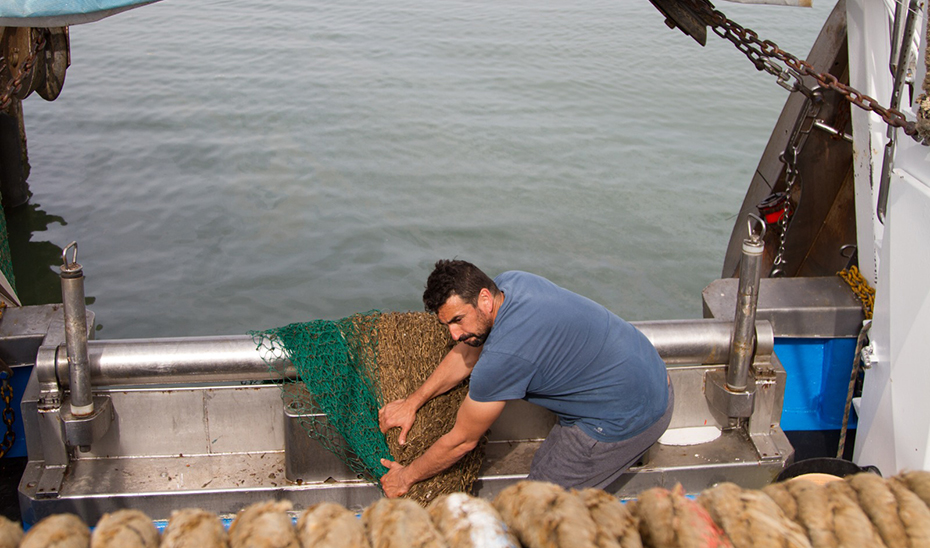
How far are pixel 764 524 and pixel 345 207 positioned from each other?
800 centimetres

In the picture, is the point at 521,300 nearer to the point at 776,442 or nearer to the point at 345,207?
the point at 776,442

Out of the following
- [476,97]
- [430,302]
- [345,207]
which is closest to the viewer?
[430,302]

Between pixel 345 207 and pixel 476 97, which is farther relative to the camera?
pixel 476 97

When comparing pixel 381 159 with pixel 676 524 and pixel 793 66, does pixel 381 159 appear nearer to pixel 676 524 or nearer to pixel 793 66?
pixel 793 66

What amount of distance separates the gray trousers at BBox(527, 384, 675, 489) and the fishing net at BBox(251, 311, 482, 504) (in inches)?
12.3

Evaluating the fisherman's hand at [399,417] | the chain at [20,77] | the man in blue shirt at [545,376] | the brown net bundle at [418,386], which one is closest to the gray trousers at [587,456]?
the man in blue shirt at [545,376]

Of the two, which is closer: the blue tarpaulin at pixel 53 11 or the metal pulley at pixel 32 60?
the blue tarpaulin at pixel 53 11

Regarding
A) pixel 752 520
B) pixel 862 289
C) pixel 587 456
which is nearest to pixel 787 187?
pixel 862 289

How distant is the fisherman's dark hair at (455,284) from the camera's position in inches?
117

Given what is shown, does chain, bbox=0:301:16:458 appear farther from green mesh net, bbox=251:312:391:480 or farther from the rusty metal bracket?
the rusty metal bracket

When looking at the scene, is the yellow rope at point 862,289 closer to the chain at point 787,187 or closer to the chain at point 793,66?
the chain at point 787,187

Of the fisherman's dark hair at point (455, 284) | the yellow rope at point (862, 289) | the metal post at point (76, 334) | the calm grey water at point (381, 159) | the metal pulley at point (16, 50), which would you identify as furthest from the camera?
the calm grey water at point (381, 159)

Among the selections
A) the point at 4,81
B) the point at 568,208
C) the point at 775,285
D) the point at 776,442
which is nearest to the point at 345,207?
the point at 568,208

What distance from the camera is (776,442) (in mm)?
3783
